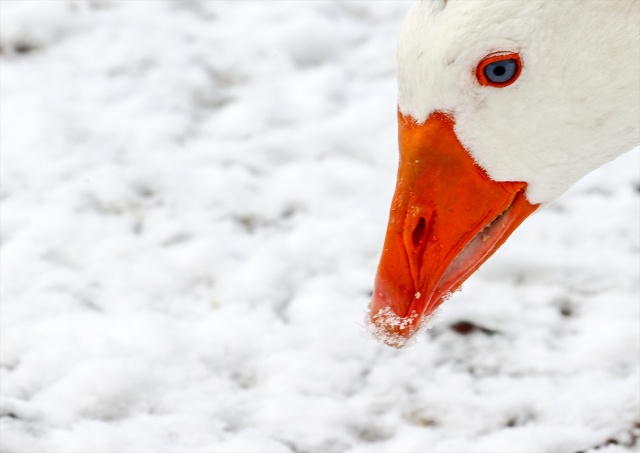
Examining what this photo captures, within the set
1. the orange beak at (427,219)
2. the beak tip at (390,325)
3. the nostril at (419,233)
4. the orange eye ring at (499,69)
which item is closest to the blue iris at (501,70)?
the orange eye ring at (499,69)

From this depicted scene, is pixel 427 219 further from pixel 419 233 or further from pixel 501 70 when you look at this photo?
pixel 501 70

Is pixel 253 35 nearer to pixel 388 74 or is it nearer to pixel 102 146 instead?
pixel 388 74

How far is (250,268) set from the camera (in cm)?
324

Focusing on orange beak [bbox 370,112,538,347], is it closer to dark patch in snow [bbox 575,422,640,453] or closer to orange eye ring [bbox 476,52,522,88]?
orange eye ring [bbox 476,52,522,88]

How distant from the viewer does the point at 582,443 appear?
2537 mm

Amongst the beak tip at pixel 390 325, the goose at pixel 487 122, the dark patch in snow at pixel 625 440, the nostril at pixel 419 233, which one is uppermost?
the goose at pixel 487 122

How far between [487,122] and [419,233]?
0.30 m

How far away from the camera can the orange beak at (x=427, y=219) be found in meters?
2.14

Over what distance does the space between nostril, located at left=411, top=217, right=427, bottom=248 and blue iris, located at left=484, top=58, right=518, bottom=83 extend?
0.37m

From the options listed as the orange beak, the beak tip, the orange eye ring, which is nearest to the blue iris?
the orange eye ring

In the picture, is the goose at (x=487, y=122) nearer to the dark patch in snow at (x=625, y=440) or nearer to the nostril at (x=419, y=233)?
the nostril at (x=419, y=233)

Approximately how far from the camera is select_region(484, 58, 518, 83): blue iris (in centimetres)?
197

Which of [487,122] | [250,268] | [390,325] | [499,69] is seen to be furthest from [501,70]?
[250,268]

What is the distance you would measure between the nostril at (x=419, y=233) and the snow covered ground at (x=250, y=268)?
2.30 ft
